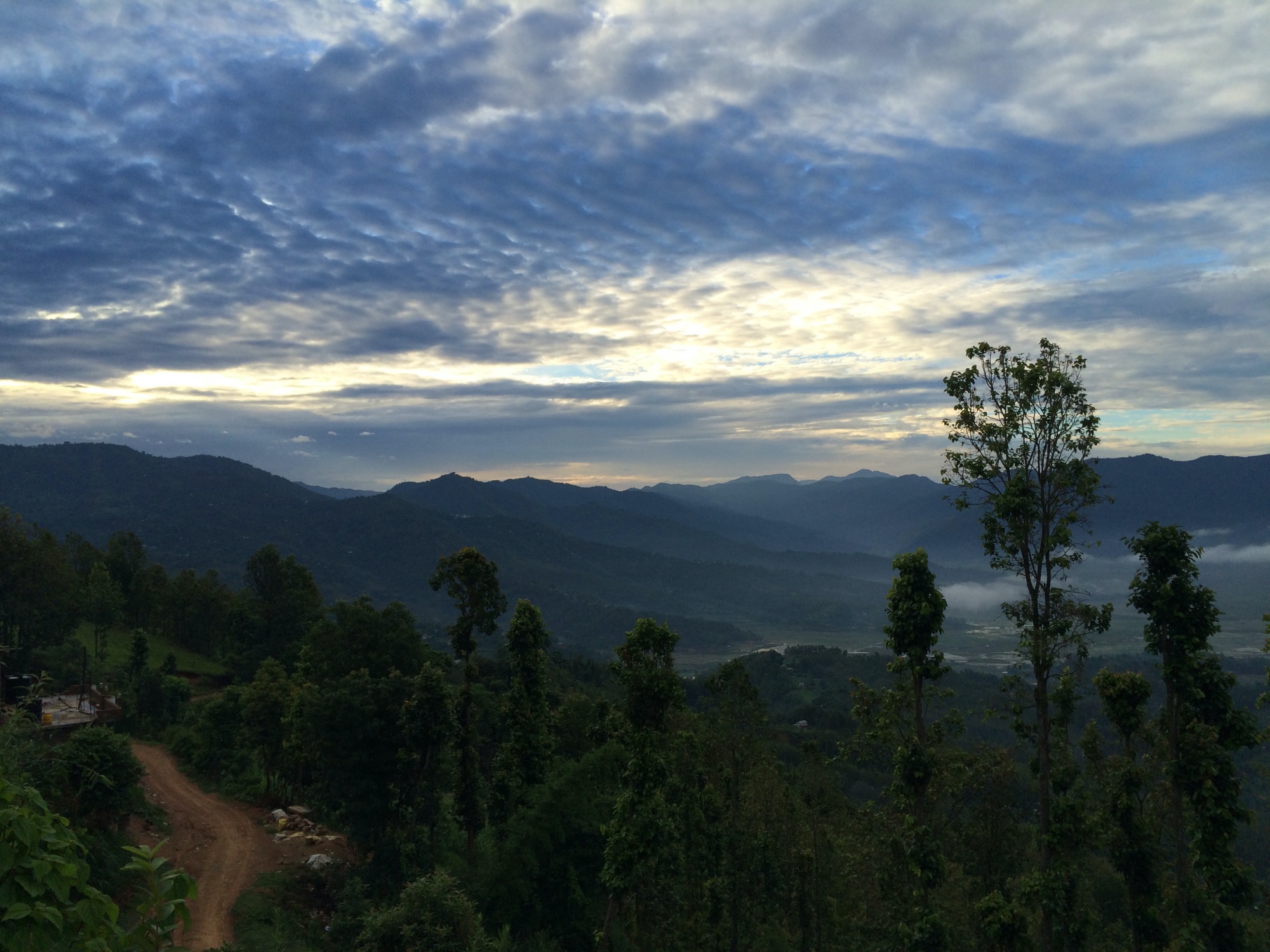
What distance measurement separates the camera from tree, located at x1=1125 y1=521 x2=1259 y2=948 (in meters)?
14.5

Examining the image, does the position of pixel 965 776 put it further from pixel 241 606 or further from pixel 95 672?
pixel 241 606

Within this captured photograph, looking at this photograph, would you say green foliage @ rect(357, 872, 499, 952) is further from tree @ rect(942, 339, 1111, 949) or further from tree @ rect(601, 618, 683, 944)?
tree @ rect(942, 339, 1111, 949)

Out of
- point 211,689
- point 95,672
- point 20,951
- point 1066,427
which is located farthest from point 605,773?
point 211,689

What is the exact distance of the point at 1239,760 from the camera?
7044 centimetres

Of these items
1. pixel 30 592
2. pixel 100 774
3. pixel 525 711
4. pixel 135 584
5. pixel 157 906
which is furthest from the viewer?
pixel 135 584

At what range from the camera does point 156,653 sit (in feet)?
219

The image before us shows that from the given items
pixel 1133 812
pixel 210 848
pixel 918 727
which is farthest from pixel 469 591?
pixel 1133 812

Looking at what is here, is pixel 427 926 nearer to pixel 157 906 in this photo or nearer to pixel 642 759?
pixel 642 759

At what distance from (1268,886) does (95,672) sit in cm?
6119

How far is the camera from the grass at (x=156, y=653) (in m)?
62.4

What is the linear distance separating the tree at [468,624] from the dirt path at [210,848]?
7.08m

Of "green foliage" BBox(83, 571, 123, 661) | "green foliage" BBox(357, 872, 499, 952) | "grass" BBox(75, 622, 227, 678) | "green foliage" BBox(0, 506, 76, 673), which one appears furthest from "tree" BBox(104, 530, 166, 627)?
"green foliage" BBox(357, 872, 499, 952)

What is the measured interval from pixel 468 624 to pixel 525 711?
3601mm

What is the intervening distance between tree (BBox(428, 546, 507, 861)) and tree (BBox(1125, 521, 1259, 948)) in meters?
17.6
